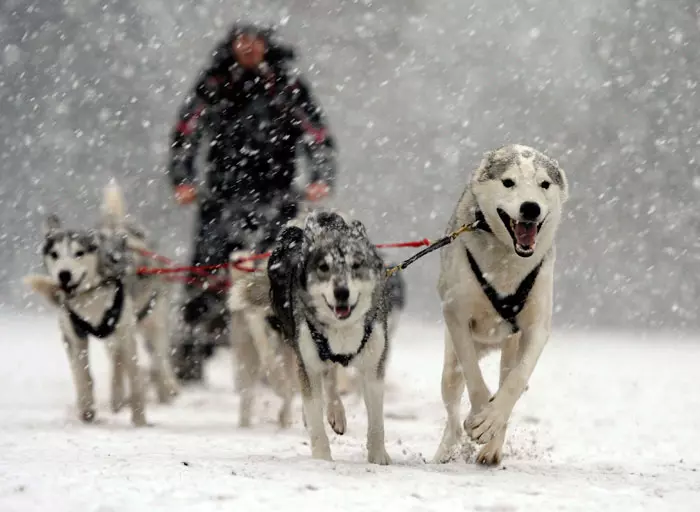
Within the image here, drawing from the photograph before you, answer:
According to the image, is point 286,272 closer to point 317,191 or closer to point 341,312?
point 341,312

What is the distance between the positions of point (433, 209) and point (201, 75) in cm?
1363

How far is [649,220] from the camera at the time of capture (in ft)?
54.2

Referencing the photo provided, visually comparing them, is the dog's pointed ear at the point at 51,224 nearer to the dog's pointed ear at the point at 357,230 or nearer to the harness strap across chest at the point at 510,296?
the dog's pointed ear at the point at 357,230

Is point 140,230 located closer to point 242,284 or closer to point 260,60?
point 260,60

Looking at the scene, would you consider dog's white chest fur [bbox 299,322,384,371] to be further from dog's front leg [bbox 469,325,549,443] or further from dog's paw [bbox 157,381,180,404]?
dog's paw [bbox 157,381,180,404]

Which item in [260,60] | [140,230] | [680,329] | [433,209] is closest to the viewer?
[260,60]

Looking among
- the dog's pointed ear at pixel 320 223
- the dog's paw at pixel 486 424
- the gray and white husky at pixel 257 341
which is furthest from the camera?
the gray and white husky at pixel 257 341

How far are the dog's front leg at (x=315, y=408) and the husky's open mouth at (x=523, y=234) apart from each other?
38.4 inches

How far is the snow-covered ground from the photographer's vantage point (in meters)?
2.71

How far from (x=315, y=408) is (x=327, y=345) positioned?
30 centimetres

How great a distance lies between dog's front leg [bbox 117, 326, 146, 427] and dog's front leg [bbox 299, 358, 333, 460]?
6.05ft

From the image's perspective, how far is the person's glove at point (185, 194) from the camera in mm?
Result: 5773

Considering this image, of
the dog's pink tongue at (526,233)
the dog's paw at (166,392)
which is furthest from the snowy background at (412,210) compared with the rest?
the dog's pink tongue at (526,233)

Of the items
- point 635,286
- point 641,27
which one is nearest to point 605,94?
point 641,27
